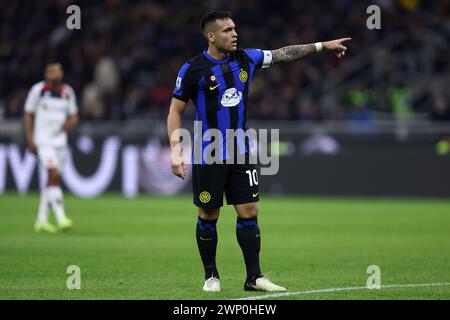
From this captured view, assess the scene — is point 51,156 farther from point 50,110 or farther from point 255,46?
point 255,46

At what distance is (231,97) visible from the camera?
28.1 ft

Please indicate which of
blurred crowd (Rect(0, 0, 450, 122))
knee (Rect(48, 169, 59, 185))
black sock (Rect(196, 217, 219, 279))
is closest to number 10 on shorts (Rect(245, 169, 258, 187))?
black sock (Rect(196, 217, 219, 279))

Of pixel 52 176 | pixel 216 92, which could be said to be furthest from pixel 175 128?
pixel 52 176

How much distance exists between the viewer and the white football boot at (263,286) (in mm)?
8383

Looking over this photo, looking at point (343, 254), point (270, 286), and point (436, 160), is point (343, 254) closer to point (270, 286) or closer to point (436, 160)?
point (270, 286)

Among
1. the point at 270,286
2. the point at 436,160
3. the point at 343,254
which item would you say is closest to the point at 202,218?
the point at 270,286

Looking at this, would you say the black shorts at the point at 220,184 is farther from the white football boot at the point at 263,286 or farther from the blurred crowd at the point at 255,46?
the blurred crowd at the point at 255,46

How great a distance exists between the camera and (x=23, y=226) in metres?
15.5

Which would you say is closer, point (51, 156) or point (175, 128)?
point (175, 128)

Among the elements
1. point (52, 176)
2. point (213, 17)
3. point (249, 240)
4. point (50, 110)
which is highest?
point (213, 17)

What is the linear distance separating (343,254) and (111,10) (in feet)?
58.5

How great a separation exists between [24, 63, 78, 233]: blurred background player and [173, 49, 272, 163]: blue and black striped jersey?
6.57 metres

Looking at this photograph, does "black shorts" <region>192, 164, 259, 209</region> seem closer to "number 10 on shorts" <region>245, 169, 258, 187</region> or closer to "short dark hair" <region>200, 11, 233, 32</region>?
"number 10 on shorts" <region>245, 169, 258, 187</region>

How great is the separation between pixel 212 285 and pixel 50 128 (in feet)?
24.4
